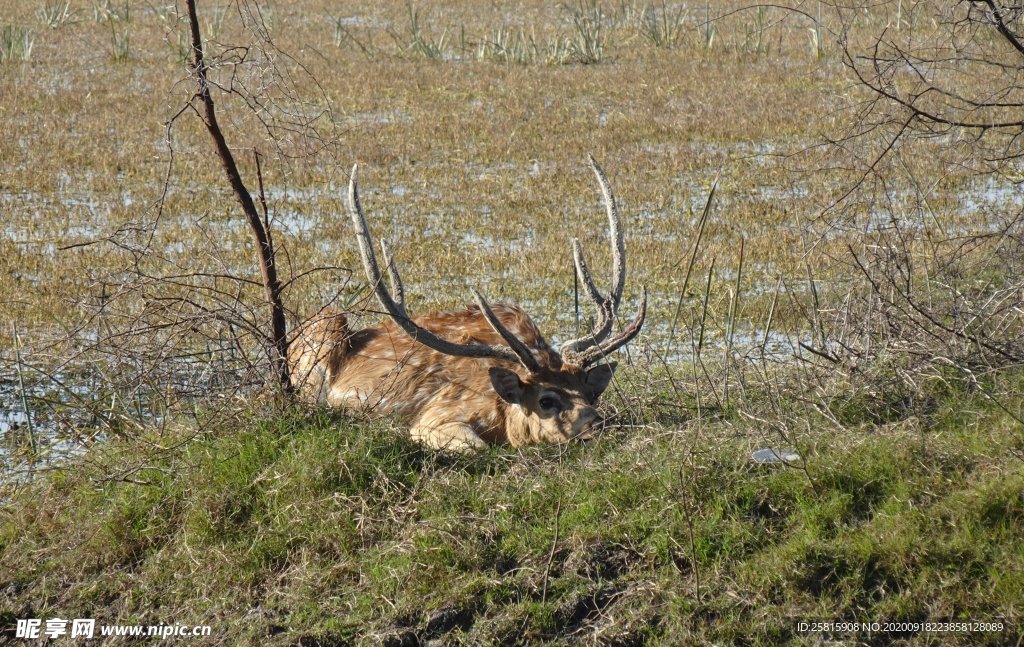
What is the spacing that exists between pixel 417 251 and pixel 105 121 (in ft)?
23.0

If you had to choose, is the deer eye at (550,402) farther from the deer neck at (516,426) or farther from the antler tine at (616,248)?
the antler tine at (616,248)

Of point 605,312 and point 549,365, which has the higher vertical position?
point 605,312

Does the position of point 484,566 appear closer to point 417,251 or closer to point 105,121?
point 417,251

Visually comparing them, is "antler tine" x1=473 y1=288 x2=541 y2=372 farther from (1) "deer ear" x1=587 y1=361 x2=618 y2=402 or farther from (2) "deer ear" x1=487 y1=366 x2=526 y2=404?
(1) "deer ear" x1=587 y1=361 x2=618 y2=402

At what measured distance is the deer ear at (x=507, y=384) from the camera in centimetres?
589

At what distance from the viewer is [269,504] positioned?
16.5 ft

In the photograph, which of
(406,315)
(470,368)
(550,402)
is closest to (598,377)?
(550,402)

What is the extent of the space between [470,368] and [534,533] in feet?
6.64

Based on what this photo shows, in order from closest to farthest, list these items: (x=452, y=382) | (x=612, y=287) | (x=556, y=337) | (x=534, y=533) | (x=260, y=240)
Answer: (x=534, y=533) < (x=260, y=240) < (x=612, y=287) < (x=452, y=382) < (x=556, y=337)

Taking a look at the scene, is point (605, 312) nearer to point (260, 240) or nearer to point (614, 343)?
point (614, 343)

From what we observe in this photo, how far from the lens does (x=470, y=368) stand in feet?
22.0

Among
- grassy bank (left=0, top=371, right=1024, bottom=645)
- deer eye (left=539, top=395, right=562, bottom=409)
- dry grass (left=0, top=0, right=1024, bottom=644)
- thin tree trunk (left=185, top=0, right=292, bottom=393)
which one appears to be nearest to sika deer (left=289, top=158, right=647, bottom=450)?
deer eye (left=539, top=395, right=562, bottom=409)

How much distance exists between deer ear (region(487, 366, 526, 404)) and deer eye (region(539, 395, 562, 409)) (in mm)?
132

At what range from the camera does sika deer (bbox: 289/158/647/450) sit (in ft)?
19.1
